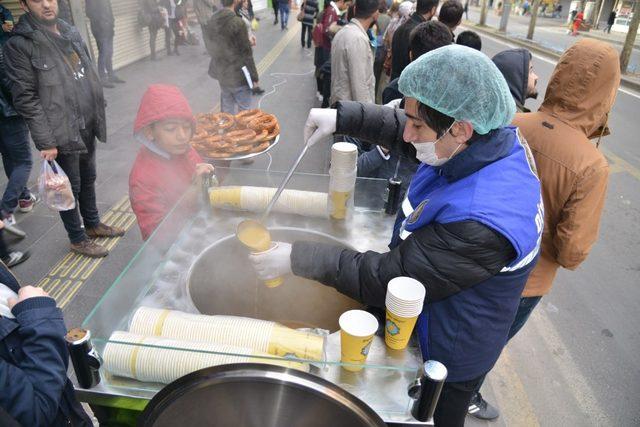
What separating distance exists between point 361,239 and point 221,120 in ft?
7.64

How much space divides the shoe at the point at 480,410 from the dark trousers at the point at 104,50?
810cm

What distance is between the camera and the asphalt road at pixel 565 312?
108 inches

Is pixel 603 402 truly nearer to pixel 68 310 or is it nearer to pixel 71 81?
pixel 68 310

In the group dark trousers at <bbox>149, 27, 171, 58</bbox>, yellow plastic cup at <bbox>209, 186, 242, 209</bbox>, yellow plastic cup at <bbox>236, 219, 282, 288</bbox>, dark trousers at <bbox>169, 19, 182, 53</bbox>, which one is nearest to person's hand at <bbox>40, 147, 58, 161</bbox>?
yellow plastic cup at <bbox>209, 186, 242, 209</bbox>

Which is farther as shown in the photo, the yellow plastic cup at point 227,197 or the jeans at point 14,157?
the jeans at point 14,157

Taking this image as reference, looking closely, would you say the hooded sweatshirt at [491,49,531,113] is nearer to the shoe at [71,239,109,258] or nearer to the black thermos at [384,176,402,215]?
the black thermos at [384,176,402,215]

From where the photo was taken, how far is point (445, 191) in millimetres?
1308

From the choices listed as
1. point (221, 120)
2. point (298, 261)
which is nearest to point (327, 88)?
point (221, 120)

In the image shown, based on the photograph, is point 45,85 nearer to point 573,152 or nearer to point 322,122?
point 322,122

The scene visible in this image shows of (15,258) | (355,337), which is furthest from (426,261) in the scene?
(15,258)

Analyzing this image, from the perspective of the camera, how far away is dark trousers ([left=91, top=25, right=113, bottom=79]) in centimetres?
743

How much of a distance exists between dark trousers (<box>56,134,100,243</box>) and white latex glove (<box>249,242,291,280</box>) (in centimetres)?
249

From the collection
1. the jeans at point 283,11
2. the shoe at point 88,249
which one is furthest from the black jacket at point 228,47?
the jeans at point 283,11

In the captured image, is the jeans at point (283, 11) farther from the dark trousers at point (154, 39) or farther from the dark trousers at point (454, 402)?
the dark trousers at point (454, 402)
